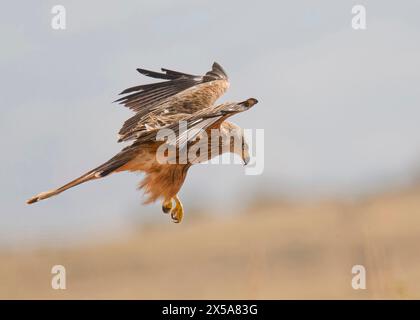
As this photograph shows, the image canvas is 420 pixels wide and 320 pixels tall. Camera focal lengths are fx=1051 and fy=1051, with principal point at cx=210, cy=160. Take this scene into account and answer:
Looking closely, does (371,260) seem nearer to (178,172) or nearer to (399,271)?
(399,271)

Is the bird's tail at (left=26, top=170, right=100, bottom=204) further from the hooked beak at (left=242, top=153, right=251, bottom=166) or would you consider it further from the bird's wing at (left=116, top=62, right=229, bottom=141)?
the hooked beak at (left=242, top=153, right=251, bottom=166)

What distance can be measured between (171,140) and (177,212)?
1.00m

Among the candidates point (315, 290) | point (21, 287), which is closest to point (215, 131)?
point (21, 287)

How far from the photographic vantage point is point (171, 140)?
6539 millimetres

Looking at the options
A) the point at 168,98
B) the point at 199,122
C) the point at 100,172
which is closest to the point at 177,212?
the point at 100,172

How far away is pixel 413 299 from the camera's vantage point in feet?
16.6

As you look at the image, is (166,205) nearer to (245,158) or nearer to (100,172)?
(245,158)

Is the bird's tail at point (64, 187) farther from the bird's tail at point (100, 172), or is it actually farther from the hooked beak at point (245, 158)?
the hooked beak at point (245, 158)

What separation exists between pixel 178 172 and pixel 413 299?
8.27ft

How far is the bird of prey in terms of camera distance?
652 cm

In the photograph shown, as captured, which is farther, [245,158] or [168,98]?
[168,98]

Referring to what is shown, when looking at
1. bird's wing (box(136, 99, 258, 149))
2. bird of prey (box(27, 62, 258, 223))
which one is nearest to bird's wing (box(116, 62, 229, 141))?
bird of prey (box(27, 62, 258, 223))

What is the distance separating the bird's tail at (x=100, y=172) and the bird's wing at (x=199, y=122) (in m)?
0.39

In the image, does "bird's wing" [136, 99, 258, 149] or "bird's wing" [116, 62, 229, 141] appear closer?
"bird's wing" [136, 99, 258, 149]
